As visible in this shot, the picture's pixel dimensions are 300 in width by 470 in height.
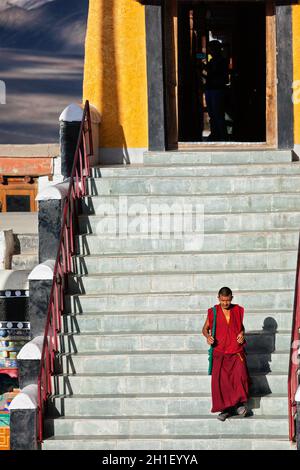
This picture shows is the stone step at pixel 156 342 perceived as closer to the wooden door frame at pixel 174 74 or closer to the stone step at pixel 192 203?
the stone step at pixel 192 203

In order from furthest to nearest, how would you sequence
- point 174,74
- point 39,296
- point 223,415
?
1. point 174,74
2. point 39,296
3. point 223,415

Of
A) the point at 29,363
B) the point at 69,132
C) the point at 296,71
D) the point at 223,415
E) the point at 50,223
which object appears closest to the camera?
the point at 223,415

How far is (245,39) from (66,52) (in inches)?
907

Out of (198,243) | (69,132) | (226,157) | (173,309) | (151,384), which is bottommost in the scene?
(151,384)

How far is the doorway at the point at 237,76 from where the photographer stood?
17.3m

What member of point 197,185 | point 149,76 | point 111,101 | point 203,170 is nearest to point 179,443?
point 197,185

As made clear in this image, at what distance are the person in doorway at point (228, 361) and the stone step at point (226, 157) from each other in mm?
3832

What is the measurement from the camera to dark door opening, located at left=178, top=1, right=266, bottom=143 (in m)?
19.9

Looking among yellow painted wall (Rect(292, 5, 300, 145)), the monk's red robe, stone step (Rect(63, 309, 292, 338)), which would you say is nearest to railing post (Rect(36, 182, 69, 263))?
stone step (Rect(63, 309, 292, 338))

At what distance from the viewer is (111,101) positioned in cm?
1725

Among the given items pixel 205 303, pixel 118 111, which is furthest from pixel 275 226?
pixel 118 111

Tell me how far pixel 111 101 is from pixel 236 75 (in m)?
6.53

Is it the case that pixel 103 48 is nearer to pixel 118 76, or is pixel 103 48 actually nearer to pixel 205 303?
pixel 118 76

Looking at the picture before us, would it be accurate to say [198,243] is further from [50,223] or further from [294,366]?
[294,366]
